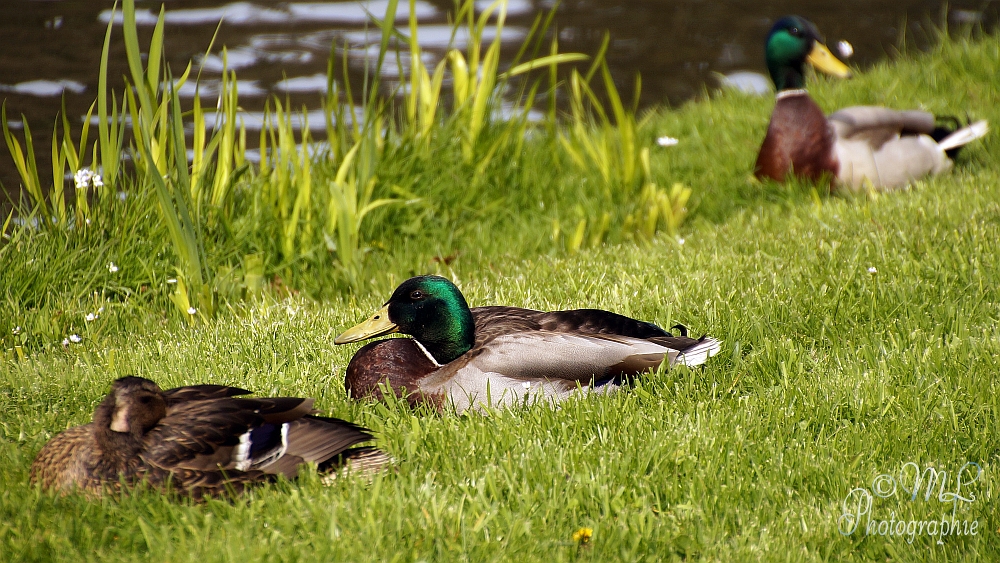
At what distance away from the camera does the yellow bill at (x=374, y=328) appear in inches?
142

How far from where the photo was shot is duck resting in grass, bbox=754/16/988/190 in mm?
6309

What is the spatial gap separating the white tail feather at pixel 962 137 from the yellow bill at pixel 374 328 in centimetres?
455

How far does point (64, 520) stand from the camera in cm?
268

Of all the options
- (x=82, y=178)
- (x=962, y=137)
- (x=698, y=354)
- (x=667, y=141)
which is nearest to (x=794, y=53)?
(x=667, y=141)

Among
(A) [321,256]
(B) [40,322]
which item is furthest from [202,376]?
(A) [321,256]

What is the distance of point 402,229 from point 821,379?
10.1 ft

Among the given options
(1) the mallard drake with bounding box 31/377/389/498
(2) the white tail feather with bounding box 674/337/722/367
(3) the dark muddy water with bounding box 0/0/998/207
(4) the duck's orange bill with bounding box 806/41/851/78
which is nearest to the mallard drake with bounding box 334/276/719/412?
(2) the white tail feather with bounding box 674/337/722/367

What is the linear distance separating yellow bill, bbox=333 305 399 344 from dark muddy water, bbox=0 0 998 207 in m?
4.06

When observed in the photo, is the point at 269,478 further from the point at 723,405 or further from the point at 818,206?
the point at 818,206

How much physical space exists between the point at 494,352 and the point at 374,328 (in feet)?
1.67

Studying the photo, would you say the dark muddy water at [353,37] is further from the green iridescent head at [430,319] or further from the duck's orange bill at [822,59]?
the green iridescent head at [430,319]
